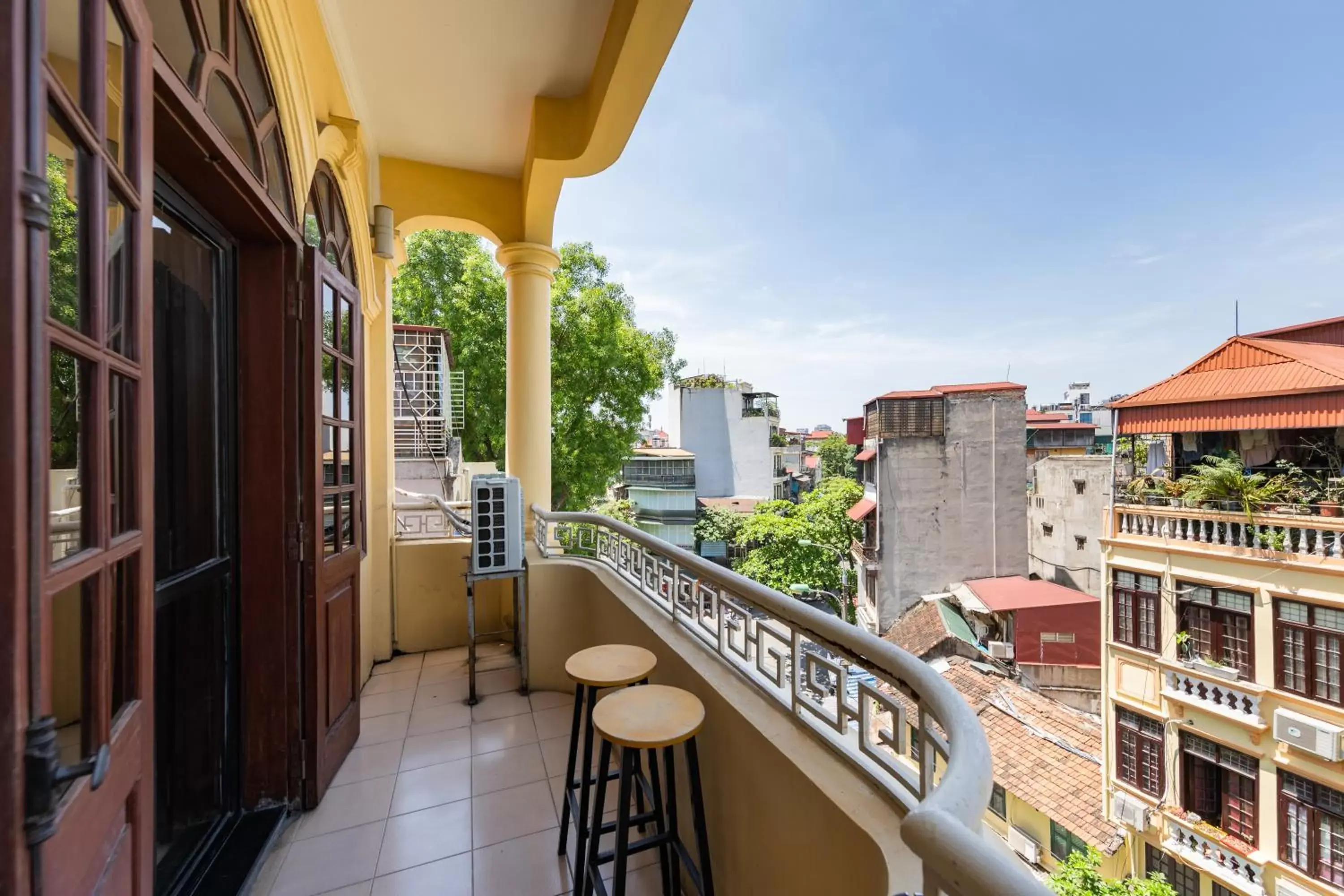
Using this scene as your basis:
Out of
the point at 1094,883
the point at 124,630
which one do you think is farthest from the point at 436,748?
the point at 1094,883

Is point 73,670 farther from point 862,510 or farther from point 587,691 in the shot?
point 862,510

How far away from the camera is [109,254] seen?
80cm

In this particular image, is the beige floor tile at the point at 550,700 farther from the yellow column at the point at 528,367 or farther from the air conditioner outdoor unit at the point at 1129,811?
the air conditioner outdoor unit at the point at 1129,811

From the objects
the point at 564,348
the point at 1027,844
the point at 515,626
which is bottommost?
the point at 1027,844

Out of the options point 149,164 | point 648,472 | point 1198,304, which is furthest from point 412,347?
point 1198,304

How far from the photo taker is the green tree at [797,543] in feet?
50.9

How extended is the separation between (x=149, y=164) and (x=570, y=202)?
3102 mm

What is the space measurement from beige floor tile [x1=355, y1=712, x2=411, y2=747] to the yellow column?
1.32 metres

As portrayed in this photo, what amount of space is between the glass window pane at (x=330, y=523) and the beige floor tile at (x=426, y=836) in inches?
43.8

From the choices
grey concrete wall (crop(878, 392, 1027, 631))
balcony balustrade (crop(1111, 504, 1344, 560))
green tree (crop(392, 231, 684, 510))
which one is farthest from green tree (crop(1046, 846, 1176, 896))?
green tree (crop(392, 231, 684, 510))

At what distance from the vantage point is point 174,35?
3.84 ft

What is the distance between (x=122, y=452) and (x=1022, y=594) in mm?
12234

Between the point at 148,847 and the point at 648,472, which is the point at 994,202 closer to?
the point at 648,472

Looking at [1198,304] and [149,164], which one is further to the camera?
[1198,304]
